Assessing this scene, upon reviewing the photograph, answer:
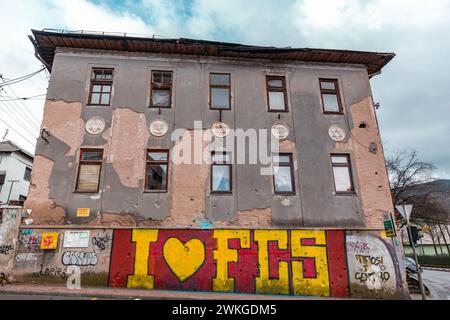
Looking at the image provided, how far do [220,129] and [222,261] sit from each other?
16.8 feet

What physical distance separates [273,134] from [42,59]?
35.4 feet

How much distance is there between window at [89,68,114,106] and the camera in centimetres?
1225

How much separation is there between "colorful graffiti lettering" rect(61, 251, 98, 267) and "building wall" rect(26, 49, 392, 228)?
116 cm

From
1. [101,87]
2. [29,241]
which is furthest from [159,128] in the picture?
[29,241]

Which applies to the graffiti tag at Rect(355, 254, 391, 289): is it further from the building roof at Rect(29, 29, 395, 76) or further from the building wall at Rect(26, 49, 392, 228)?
the building roof at Rect(29, 29, 395, 76)

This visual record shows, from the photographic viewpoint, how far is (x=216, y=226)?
427 inches

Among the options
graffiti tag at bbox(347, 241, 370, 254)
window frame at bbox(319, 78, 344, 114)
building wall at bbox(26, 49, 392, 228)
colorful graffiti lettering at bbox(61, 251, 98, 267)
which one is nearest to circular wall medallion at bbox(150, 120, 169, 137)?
building wall at bbox(26, 49, 392, 228)

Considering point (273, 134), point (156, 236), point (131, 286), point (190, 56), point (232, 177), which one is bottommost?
point (131, 286)

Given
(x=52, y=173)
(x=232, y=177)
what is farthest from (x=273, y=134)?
(x=52, y=173)

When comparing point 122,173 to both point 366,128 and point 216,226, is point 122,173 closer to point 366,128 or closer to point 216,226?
point 216,226

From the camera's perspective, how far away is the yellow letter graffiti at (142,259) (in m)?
10.1

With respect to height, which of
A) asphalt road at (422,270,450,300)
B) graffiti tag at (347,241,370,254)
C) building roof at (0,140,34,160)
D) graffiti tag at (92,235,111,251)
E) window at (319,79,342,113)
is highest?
building roof at (0,140,34,160)

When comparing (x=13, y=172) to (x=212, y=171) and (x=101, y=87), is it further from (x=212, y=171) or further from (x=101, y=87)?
(x=212, y=171)

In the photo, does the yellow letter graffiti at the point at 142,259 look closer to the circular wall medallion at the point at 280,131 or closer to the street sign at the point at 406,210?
the circular wall medallion at the point at 280,131
